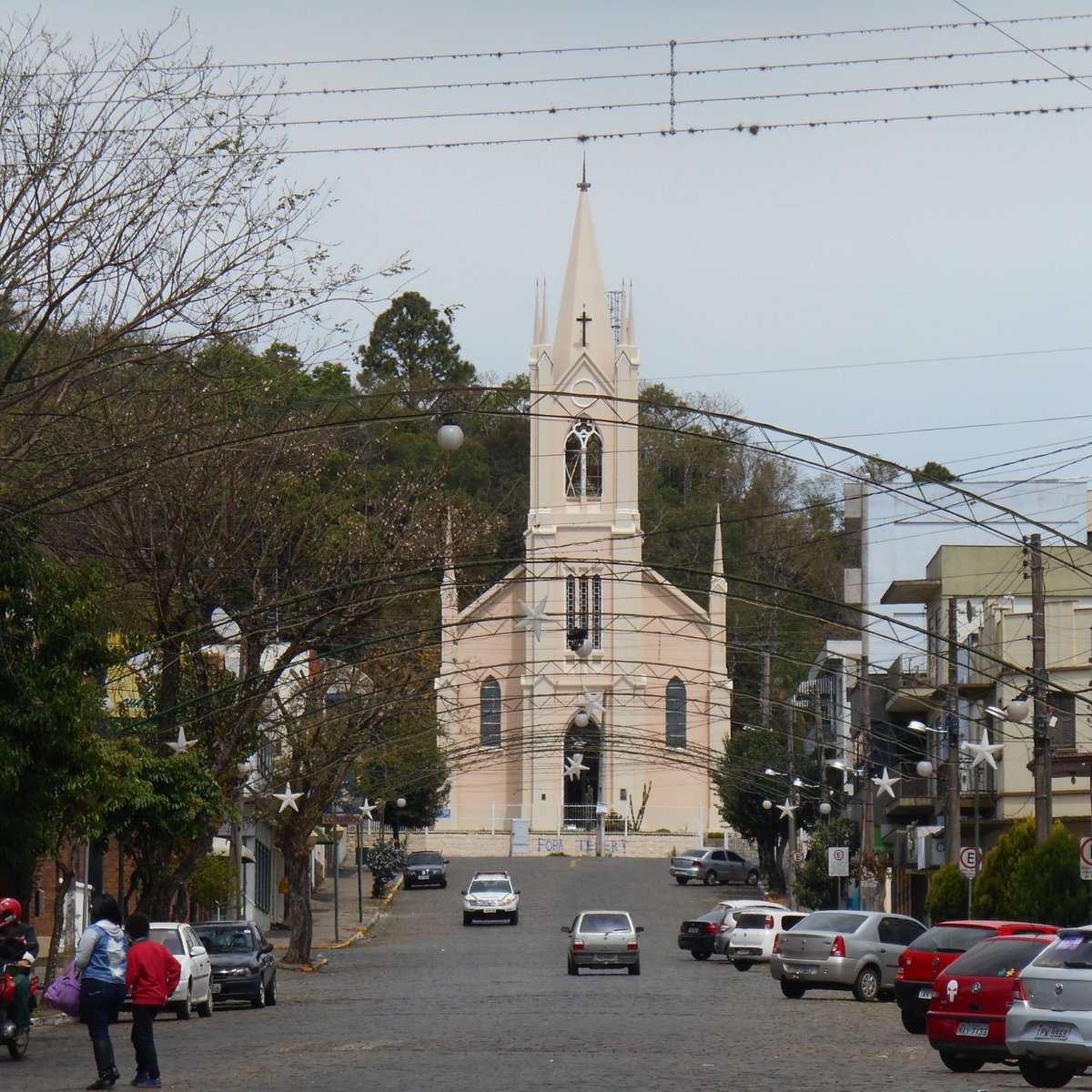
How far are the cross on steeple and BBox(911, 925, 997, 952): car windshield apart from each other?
64.7 meters

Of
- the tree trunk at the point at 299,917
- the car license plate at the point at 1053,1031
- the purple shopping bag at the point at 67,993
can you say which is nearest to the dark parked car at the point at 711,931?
the tree trunk at the point at 299,917

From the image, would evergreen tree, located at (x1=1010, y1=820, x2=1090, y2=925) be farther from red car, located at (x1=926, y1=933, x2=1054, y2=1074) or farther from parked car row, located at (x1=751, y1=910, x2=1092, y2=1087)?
red car, located at (x1=926, y1=933, x2=1054, y2=1074)

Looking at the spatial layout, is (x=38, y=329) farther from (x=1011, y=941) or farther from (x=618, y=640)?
(x=618, y=640)

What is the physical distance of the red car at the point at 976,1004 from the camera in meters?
18.7

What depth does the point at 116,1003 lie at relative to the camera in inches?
669

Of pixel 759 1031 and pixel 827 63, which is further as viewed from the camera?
pixel 759 1031

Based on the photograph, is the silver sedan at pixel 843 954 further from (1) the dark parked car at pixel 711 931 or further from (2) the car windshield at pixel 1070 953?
(2) the car windshield at pixel 1070 953

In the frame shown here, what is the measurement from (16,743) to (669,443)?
82.7 meters

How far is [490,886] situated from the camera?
56.4 meters

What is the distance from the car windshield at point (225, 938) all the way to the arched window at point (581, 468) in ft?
185

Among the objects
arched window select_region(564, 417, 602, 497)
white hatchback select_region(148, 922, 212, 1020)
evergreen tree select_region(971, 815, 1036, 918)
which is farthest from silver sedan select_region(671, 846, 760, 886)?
white hatchback select_region(148, 922, 212, 1020)

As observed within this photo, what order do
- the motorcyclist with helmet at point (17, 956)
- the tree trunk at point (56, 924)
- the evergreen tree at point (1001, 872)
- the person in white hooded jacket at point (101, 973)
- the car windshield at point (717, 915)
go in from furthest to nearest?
the car windshield at point (717, 915)
the evergreen tree at point (1001, 872)
the tree trunk at point (56, 924)
the motorcyclist with helmet at point (17, 956)
the person in white hooded jacket at point (101, 973)

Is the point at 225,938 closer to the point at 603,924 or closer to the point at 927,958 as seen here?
the point at 603,924

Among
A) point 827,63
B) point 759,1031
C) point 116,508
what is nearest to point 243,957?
point 116,508
